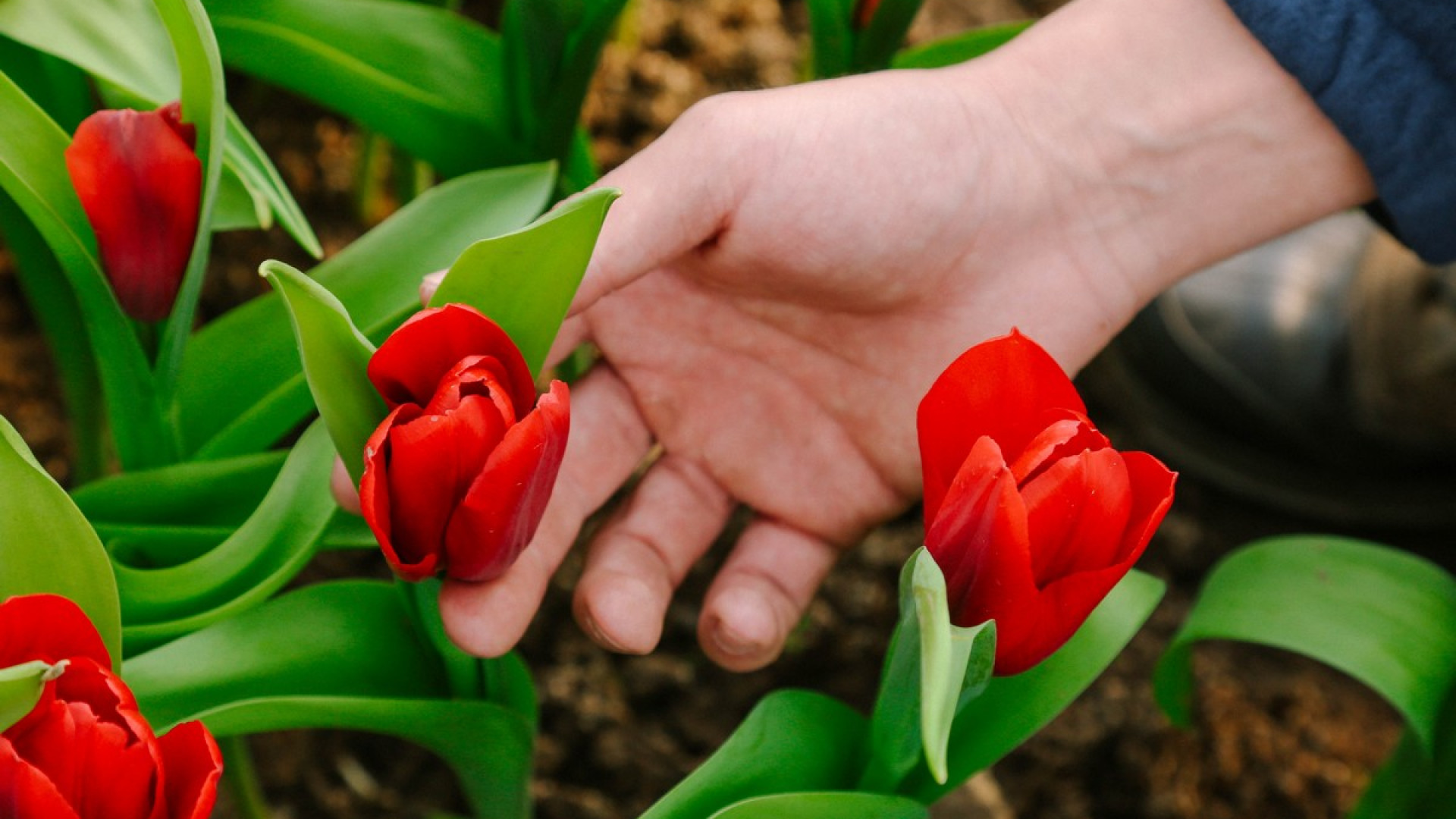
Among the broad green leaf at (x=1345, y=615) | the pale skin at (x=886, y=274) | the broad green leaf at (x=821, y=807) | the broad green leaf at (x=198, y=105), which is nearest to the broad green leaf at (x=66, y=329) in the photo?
the broad green leaf at (x=198, y=105)

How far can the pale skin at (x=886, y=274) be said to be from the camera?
780 millimetres

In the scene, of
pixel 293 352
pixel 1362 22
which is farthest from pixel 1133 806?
pixel 293 352

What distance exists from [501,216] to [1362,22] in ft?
1.76

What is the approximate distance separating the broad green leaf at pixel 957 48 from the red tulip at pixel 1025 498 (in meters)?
0.51

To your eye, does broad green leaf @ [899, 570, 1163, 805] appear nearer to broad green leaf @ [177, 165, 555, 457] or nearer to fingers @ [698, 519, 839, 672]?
fingers @ [698, 519, 839, 672]

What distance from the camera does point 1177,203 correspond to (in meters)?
0.95

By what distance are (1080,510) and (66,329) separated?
0.69 metres

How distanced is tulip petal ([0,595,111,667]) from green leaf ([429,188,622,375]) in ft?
0.56

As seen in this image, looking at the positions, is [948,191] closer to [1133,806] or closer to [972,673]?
[972,673]

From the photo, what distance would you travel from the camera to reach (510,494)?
0.49m

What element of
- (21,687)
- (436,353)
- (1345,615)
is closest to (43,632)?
(21,687)

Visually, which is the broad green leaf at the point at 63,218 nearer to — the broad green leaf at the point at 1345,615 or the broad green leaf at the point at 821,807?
the broad green leaf at the point at 821,807

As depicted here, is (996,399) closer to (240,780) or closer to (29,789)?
(29,789)

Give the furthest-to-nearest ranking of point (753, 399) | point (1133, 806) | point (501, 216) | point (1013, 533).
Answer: point (1133, 806) → point (753, 399) → point (501, 216) → point (1013, 533)
